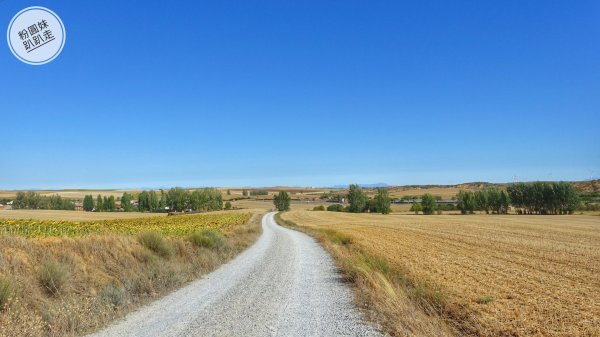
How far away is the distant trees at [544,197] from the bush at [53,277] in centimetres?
12119

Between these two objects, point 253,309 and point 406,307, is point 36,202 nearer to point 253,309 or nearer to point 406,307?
point 253,309

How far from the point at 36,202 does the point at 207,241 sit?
144425 mm

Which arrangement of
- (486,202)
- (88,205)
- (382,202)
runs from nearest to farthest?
(486,202)
(382,202)
(88,205)

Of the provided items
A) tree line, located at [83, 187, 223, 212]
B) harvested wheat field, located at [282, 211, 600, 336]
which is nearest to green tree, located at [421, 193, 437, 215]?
tree line, located at [83, 187, 223, 212]

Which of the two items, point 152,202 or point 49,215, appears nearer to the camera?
point 49,215

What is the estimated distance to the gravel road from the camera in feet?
29.3

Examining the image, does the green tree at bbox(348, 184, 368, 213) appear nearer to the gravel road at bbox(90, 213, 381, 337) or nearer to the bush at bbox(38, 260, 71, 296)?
the gravel road at bbox(90, 213, 381, 337)

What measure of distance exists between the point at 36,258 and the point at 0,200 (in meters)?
177

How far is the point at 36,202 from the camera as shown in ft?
472

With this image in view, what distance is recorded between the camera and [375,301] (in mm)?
11164

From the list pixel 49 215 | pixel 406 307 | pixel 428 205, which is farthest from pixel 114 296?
pixel 428 205

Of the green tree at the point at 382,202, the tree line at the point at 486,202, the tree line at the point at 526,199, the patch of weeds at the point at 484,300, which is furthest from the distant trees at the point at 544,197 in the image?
the patch of weeds at the point at 484,300

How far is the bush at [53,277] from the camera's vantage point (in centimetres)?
1119

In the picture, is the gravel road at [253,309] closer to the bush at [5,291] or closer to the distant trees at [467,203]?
the bush at [5,291]
